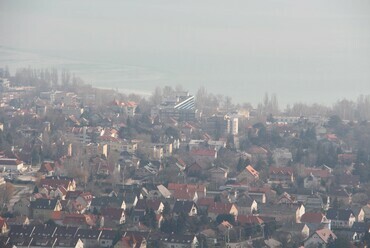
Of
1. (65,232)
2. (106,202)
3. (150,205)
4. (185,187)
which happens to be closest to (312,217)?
(150,205)

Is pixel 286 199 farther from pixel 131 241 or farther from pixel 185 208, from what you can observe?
pixel 131 241

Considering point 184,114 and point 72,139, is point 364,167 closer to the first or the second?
point 72,139

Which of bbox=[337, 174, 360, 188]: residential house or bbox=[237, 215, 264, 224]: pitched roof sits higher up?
bbox=[237, 215, 264, 224]: pitched roof

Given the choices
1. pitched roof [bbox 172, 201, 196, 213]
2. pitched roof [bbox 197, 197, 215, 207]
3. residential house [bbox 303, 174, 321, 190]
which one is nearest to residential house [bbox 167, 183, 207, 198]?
pitched roof [bbox 197, 197, 215, 207]

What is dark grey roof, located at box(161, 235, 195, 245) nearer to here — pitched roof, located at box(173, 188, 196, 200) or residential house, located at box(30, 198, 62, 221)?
residential house, located at box(30, 198, 62, 221)

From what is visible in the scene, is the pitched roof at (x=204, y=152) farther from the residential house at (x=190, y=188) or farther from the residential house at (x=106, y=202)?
the residential house at (x=106, y=202)

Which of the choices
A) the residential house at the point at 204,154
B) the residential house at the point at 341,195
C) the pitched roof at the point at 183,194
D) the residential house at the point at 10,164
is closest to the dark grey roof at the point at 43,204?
the pitched roof at the point at 183,194
